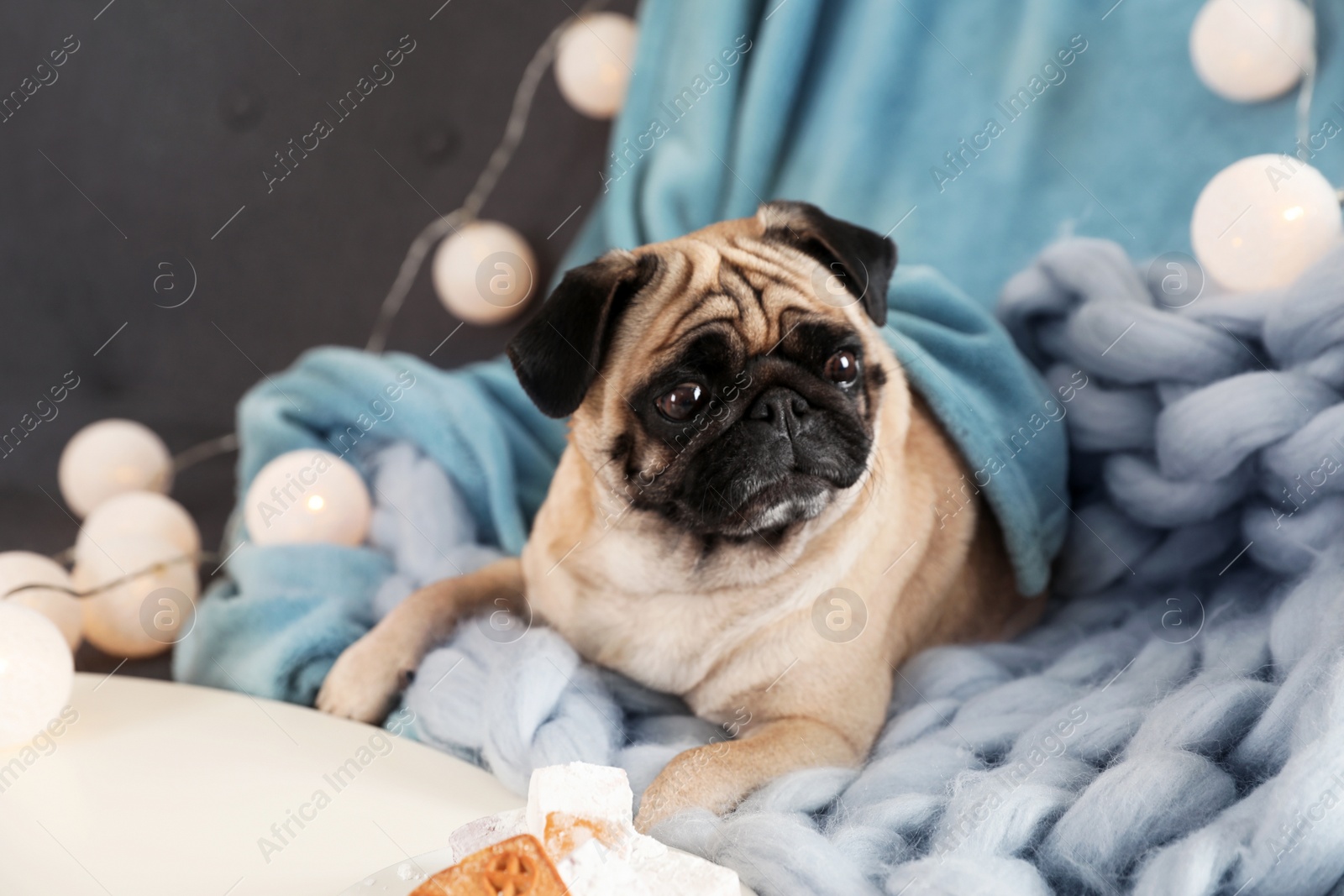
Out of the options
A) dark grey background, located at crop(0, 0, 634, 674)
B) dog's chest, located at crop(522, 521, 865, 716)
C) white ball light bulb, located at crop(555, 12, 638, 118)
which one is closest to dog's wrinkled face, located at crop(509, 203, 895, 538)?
dog's chest, located at crop(522, 521, 865, 716)

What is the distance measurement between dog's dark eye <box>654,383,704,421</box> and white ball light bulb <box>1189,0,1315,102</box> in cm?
169

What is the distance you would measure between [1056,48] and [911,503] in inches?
60.0

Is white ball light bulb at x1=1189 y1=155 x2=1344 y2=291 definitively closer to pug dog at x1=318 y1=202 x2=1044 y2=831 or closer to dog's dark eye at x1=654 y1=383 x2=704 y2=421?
pug dog at x1=318 y1=202 x2=1044 y2=831

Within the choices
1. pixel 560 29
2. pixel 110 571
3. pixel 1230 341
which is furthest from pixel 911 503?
pixel 560 29

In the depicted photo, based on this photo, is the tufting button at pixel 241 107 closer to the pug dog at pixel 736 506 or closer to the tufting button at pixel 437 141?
the tufting button at pixel 437 141

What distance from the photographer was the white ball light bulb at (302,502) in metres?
2.50

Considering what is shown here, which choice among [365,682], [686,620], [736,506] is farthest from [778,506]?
[365,682]

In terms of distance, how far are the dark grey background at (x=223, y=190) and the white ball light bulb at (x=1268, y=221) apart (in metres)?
1.98

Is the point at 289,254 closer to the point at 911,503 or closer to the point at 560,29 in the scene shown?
the point at 560,29

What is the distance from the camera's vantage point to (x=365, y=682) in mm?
2100

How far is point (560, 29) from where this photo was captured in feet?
11.1

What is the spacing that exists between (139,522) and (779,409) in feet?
5.74

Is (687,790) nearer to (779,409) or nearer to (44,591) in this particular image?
(779,409)

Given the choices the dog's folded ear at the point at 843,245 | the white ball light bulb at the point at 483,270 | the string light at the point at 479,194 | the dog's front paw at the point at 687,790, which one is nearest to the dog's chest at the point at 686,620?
the dog's front paw at the point at 687,790
